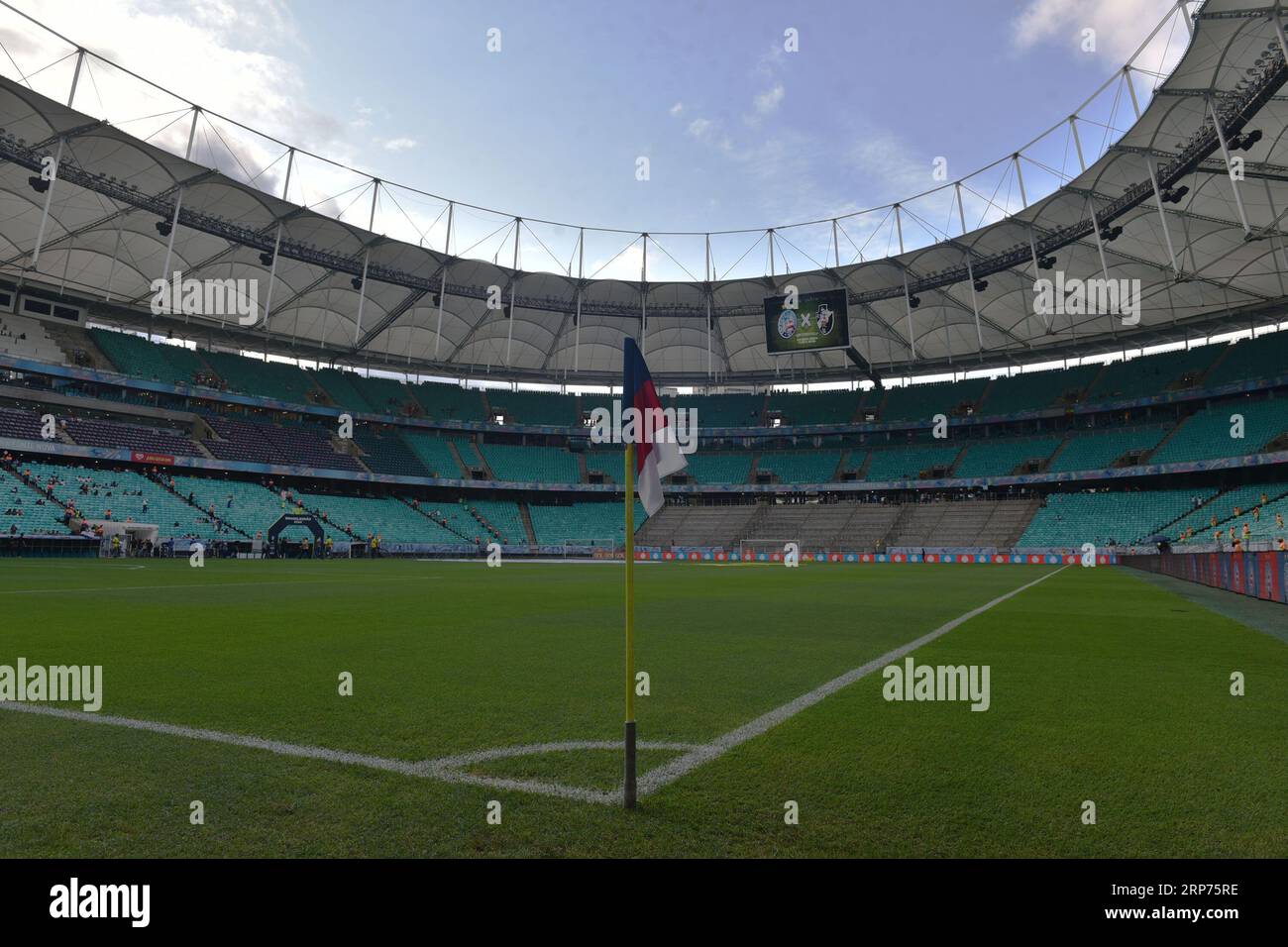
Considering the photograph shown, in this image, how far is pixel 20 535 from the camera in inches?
1304

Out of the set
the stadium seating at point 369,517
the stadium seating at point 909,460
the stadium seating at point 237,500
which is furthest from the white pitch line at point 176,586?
the stadium seating at point 909,460

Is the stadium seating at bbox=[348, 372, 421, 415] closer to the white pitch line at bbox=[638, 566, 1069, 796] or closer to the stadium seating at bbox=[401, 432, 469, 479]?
the stadium seating at bbox=[401, 432, 469, 479]

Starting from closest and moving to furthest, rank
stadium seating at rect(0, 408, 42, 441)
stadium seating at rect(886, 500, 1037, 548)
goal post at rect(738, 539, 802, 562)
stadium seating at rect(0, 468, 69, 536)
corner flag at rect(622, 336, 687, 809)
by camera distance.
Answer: corner flag at rect(622, 336, 687, 809), stadium seating at rect(0, 468, 69, 536), stadium seating at rect(0, 408, 42, 441), stadium seating at rect(886, 500, 1037, 548), goal post at rect(738, 539, 802, 562)

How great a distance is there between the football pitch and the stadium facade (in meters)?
29.3

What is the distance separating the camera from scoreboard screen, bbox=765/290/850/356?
141 feet

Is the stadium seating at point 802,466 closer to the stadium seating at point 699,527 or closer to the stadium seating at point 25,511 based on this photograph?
the stadium seating at point 699,527

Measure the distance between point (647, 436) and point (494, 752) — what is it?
6.85 feet

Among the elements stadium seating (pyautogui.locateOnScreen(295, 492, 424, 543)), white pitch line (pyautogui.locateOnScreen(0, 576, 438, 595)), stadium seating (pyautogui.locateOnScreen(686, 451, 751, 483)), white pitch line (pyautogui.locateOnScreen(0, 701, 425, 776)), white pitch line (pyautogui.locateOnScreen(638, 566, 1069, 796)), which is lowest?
white pitch line (pyautogui.locateOnScreen(0, 576, 438, 595))

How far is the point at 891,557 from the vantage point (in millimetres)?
49906

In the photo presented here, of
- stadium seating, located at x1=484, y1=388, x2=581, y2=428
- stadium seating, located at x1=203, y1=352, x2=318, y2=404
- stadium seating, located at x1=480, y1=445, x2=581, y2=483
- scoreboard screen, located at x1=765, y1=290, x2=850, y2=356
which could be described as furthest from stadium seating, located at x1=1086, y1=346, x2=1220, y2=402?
stadium seating, located at x1=203, y1=352, x2=318, y2=404

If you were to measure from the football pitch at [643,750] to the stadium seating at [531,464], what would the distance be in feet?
184

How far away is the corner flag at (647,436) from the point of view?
3.98 metres

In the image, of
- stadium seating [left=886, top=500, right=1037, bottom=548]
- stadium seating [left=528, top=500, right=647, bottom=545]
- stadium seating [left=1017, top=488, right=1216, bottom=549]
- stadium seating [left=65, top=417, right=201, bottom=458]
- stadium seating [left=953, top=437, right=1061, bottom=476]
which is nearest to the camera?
stadium seating [left=65, top=417, right=201, bottom=458]
